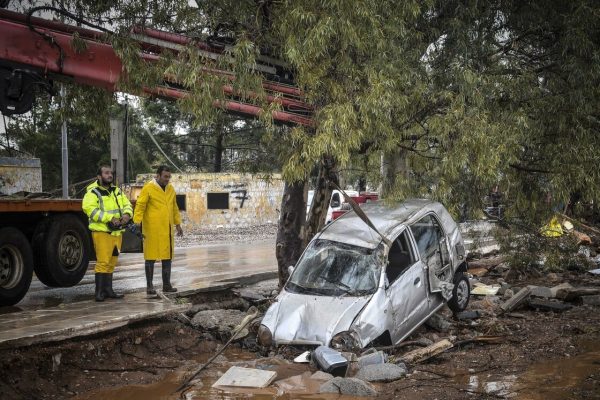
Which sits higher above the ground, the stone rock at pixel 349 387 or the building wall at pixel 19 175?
the building wall at pixel 19 175

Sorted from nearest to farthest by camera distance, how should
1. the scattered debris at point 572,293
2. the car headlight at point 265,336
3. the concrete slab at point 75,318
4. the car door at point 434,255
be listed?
the concrete slab at point 75,318, the car headlight at point 265,336, the car door at point 434,255, the scattered debris at point 572,293

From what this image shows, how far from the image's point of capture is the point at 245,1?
8031mm

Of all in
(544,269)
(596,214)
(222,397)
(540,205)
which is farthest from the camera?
(596,214)

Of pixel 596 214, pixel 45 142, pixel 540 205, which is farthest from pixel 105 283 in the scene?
pixel 45 142

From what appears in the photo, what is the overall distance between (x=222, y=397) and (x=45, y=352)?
2033 millimetres

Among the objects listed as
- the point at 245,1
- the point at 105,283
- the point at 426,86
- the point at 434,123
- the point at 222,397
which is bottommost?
the point at 222,397

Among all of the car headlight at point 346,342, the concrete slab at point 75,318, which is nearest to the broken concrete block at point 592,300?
the car headlight at point 346,342

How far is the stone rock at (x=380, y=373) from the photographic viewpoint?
21.6ft

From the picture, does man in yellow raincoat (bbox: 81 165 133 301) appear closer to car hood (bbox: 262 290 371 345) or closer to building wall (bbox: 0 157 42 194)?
car hood (bbox: 262 290 371 345)

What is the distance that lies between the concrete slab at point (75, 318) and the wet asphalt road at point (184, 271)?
0.81 meters

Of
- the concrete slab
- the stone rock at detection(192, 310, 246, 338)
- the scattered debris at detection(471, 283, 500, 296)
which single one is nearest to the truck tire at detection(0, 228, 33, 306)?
the concrete slab

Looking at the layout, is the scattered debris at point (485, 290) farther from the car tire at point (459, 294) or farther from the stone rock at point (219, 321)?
the stone rock at point (219, 321)

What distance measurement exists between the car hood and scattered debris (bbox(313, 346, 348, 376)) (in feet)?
1.12

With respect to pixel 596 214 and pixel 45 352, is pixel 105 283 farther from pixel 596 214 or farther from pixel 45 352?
pixel 596 214
